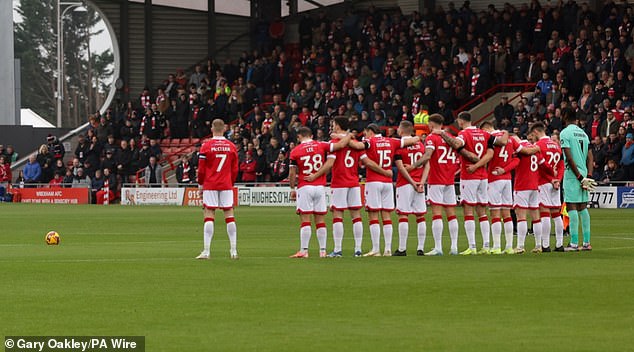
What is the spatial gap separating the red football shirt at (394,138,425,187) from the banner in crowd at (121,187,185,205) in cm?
3005

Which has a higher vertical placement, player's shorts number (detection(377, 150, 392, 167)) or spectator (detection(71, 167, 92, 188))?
player's shorts number (detection(377, 150, 392, 167))

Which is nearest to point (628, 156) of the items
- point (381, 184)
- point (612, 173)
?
point (612, 173)

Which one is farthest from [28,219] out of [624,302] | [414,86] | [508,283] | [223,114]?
[624,302]

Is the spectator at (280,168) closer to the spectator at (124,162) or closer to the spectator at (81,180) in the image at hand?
the spectator at (124,162)

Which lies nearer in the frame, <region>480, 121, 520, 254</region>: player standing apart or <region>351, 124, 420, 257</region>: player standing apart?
<region>351, 124, 420, 257</region>: player standing apart

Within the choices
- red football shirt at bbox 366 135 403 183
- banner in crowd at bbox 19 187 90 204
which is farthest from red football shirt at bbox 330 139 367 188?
banner in crowd at bbox 19 187 90 204

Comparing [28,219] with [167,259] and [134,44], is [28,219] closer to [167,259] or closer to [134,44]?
[167,259]

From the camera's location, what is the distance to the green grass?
37.6ft

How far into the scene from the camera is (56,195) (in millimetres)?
55531

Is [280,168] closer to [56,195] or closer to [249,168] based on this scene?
[249,168]

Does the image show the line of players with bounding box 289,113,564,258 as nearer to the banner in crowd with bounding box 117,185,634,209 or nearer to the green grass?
the green grass

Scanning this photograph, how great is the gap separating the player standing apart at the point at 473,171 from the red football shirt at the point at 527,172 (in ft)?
2.08

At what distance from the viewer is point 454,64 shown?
158 ft

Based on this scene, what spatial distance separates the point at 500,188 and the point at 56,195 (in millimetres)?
36868
